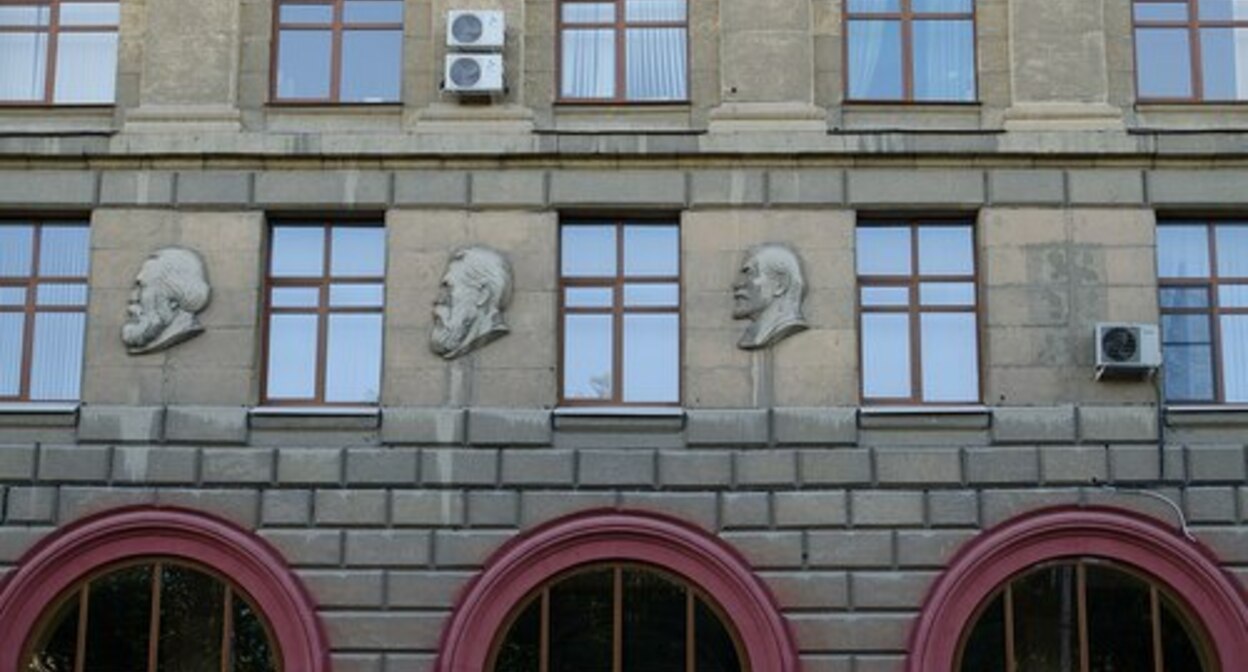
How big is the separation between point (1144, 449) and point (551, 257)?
6.17 metres

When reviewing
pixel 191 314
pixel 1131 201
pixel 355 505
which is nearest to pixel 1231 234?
pixel 1131 201

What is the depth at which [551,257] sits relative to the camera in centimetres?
2055

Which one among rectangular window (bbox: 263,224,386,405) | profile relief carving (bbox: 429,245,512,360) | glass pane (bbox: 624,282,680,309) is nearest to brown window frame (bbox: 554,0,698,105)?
glass pane (bbox: 624,282,680,309)

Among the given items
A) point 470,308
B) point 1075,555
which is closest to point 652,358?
point 470,308

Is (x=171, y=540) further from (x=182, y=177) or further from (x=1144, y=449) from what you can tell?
Result: (x=1144, y=449)

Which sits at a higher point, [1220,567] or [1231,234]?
[1231,234]

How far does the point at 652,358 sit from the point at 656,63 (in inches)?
125

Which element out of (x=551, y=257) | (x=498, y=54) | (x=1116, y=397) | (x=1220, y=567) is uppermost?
(x=498, y=54)

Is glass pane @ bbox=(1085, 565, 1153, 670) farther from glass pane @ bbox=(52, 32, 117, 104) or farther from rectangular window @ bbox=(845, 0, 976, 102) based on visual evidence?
glass pane @ bbox=(52, 32, 117, 104)

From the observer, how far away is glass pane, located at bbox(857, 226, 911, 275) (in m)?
20.7

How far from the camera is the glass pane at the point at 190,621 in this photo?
19812mm

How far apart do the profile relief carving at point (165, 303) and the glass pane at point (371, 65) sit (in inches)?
97.6

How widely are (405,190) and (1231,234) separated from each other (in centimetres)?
844

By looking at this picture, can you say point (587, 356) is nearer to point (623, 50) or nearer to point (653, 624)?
point (653, 624)
